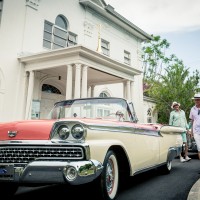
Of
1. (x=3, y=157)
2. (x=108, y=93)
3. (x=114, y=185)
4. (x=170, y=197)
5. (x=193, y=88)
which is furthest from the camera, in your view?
(x=193, y=88)

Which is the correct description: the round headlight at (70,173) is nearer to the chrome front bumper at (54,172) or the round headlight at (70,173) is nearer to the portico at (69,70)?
the chrome front bumper at (54,172)

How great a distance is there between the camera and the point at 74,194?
3.77m

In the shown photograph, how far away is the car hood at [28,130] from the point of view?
2803mm

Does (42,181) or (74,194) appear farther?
(74,194)

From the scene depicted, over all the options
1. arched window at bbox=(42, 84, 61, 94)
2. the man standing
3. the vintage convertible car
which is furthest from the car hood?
arched window at bbox=(42, 84, 61, 94)

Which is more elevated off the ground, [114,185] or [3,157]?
[3,157]

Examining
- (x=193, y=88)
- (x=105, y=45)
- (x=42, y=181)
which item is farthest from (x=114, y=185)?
(x=193, y=88)

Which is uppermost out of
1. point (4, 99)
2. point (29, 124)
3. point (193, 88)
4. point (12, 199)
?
point (193, 88)

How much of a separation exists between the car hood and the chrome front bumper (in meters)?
0.32

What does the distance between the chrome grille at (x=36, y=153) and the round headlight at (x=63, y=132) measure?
0.14 metres

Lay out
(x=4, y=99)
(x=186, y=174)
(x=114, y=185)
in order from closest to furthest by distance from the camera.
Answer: (x=114, y=185) → (x=186, y=174) → (x=4, y=99)

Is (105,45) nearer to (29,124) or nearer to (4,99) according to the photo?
(4,99)

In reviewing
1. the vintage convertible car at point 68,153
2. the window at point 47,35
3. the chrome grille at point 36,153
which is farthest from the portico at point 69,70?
the chrome grille at point 36,153

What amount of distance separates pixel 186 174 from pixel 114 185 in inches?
112
